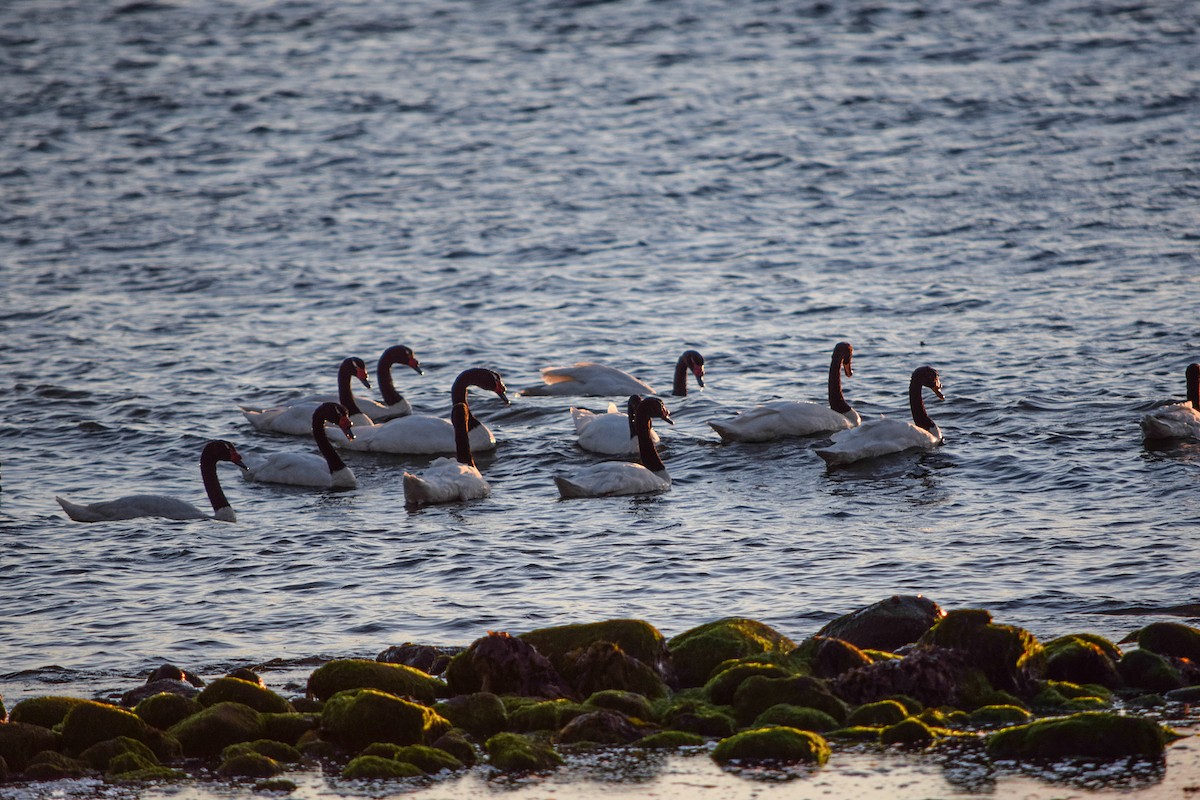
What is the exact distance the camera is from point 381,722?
899 cm

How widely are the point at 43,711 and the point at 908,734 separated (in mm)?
4966

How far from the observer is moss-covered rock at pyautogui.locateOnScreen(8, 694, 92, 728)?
30.9ft

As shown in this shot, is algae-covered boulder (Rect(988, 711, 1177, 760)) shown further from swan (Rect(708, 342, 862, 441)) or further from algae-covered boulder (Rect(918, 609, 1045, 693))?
swan (Rect(708, 342, 862, 441))

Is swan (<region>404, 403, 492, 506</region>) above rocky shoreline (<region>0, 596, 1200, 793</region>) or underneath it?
above

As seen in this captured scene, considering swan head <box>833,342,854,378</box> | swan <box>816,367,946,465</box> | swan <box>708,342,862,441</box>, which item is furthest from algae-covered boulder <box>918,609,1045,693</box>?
swan head <box>833,342,854,378</box>

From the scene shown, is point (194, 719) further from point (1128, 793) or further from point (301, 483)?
point (301, 483)

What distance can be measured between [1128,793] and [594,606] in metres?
4.51

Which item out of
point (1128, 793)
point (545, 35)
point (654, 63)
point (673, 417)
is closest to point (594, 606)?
point (1128, 793)

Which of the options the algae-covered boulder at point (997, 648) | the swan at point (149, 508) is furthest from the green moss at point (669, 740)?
the swan at point (149, 508)

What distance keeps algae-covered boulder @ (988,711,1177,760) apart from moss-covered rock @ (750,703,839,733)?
0.93m

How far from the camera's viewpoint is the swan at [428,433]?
16.6m

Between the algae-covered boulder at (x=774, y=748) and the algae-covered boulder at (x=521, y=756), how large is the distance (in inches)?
35.2

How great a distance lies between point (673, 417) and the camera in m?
17.5

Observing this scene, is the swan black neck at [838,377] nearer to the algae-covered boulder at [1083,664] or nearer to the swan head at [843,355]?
the swan head at [843,355]
